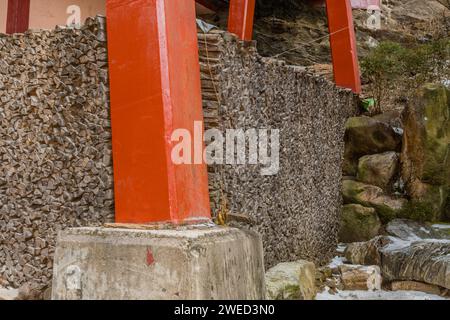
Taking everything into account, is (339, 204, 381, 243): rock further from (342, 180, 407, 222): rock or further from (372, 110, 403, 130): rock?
(372, 110, 403, 130): rock

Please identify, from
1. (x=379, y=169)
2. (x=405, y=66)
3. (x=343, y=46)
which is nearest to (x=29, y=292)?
(x=379, y=169)

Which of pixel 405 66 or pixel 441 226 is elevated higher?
pixel 405 66

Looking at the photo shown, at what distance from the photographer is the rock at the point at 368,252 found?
275 inches

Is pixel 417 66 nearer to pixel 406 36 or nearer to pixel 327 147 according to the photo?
pixel 327 147

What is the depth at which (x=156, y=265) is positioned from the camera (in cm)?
272

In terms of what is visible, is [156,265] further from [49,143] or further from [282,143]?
[282,143]

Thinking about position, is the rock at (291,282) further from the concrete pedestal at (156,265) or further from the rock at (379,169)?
the rock at (379,169)

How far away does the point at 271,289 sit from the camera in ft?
16.2

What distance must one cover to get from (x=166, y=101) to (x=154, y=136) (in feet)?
0.78

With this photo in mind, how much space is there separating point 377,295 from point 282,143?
2219 millimetres

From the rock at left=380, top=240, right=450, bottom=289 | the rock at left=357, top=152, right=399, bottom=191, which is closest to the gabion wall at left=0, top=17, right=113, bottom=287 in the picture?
the rock at left=380, top=240, right=450, bottom=289

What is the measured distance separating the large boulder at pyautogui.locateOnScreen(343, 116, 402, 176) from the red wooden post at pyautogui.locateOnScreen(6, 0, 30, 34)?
551 centimetres

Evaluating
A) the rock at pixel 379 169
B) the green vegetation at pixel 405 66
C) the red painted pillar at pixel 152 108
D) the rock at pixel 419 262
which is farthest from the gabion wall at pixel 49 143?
the green vegetation at pixel 405 66

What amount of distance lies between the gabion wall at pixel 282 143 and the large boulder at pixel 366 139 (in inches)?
11.3
